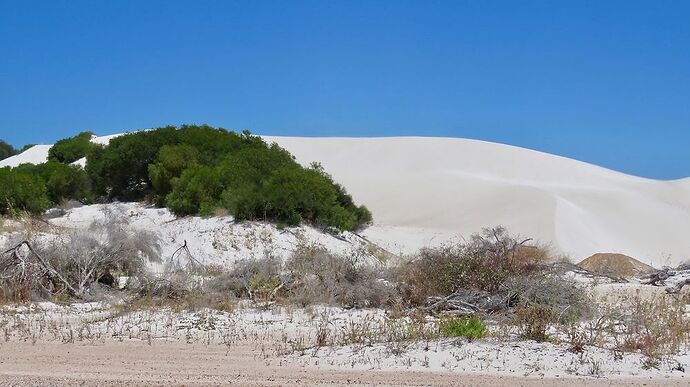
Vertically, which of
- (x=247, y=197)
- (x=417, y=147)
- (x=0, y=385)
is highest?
(x=417, y=147)

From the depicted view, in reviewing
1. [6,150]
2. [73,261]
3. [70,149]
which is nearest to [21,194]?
[73,261]

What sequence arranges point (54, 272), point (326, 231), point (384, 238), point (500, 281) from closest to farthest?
point (500, 281) < point (54, 272) < point (326, 231) < point (384, 238)

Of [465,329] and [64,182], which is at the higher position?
[64,182]

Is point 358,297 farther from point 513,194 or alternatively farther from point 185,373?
point 513,194

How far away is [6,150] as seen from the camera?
88.1m

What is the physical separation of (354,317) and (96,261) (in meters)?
5.31

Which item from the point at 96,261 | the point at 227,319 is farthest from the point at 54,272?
the point at 227,319

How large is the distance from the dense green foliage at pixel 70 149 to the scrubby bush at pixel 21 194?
50.8ft

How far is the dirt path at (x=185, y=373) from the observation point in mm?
8250

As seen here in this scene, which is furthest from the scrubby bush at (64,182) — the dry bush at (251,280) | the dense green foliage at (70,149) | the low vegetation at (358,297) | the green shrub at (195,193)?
the dry bush at (251,280)

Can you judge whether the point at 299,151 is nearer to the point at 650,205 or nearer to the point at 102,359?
the point at 650,205

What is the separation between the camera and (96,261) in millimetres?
Answer: 15219

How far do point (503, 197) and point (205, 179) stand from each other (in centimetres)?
2117

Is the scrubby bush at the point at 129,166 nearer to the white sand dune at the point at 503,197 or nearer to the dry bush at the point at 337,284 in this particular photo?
the white sand dune at the point at 503,197
